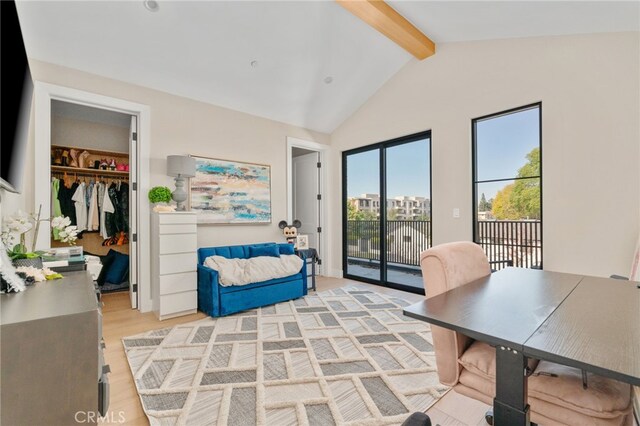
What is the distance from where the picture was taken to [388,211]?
4.66m

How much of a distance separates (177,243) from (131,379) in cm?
148

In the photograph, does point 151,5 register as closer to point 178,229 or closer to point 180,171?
point 180,171

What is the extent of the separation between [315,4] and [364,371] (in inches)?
138

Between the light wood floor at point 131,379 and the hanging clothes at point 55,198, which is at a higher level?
the hanging clothes at point 55,198

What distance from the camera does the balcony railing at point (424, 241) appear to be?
3216 mm

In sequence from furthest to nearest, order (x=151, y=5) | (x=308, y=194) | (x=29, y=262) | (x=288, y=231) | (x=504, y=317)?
1. (x=308, y=194)
2. (x=288, y=231)
3. (x=151, y=5)
4. (x=29, y=262)
5. (x=504, y=317)

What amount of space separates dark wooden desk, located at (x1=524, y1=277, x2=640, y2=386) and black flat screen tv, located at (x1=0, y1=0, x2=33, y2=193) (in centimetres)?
246

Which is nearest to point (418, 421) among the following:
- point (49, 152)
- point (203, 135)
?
point (49, 152)

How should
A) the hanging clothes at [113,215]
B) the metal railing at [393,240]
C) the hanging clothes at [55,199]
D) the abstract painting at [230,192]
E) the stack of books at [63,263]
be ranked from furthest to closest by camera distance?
the metal railing at [393,240], the hanging clothes at [113,215], the abstract painting at [230,192], the hanging clothes at [55,199], the stack of books at [63,263]

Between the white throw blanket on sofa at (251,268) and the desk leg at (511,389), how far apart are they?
8.98ft

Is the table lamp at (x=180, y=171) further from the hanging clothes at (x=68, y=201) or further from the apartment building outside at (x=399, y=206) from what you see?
the apartment building outside at (x=399, y=206)

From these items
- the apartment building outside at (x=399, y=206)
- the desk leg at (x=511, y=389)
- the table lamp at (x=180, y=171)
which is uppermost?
the table lamp at (x=180, y=171)

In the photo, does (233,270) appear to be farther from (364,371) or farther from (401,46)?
(401,46)

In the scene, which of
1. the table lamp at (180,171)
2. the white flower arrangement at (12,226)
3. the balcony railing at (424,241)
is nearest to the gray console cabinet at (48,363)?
the white flower arrangement at (12,226)
